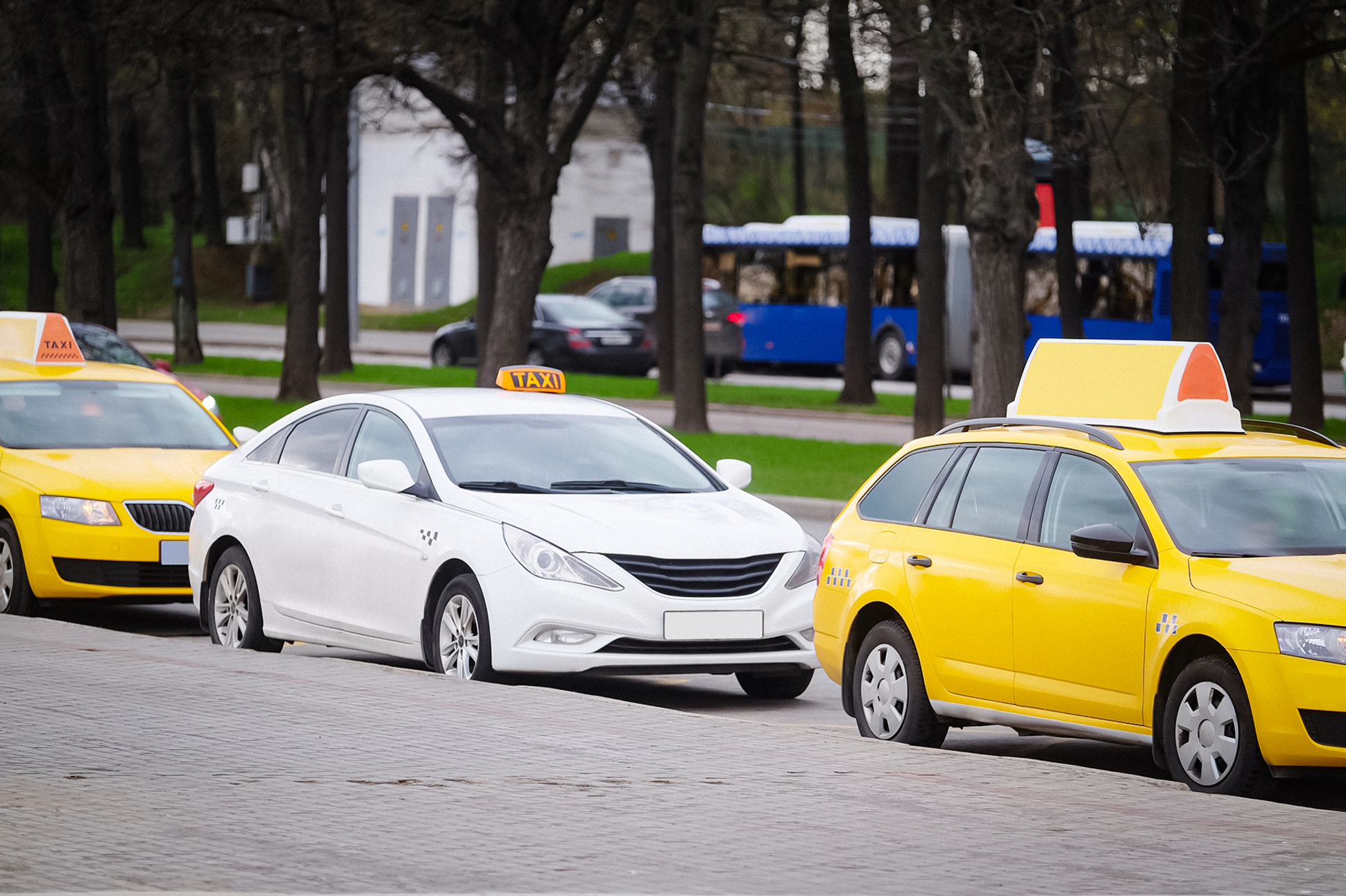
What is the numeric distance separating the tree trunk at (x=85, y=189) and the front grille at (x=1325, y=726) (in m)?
22.5

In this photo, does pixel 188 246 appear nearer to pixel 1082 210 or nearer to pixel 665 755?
pixel 1082 210

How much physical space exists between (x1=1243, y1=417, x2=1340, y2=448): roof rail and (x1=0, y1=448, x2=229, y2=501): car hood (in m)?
6.47

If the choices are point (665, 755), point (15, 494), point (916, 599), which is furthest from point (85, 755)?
Result: point (15, 494)

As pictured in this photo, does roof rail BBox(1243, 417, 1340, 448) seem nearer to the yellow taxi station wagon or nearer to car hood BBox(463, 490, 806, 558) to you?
the yellow taxi station wagon

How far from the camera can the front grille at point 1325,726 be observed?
6727mm

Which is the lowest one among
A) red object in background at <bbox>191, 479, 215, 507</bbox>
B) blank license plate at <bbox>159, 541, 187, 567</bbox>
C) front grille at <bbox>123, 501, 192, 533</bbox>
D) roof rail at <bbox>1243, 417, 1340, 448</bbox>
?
blank license plate at <bbox>159, 541, 187, 567</bbox>

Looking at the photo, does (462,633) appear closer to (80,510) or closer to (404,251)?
(80,510)

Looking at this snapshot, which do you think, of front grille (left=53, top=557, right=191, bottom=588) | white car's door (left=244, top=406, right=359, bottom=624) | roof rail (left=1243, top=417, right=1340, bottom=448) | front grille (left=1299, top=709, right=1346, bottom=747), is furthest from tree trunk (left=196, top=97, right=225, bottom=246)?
front grille (left=1299, top=709, right=1346, bottom=747)

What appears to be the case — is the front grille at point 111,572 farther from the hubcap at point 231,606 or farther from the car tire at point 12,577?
the hubcap at point 231,606

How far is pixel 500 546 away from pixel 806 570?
58.2 inches

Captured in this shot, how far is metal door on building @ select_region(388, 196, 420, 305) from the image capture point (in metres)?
68.0

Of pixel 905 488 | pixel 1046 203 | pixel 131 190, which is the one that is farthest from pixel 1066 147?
pixel 131 190

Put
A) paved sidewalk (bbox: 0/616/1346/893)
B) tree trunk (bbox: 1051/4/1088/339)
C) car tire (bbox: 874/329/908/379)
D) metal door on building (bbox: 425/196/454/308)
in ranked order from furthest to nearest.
→ metal door on building (bbox: 425/196/454/308) < car tire (bbox: 874/329/908/379) < tree trunk (bbox: 1051/4/1088/339) < paved sidewalk (bbox: 0/616/1346/893)

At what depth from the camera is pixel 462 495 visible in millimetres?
9562
